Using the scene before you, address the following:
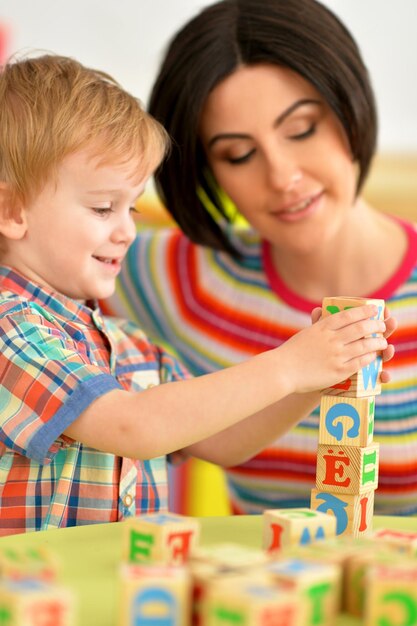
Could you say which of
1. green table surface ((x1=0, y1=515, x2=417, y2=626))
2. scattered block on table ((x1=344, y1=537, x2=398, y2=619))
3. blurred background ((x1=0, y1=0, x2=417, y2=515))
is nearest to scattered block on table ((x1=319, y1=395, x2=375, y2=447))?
green table surface ((x1=0, y1=515, x2=417, y2=626))

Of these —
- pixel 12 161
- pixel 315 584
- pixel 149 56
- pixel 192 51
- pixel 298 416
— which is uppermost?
pixel 149 56

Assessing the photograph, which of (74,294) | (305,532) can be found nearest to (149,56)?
(74,294)

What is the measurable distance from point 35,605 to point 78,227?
586mm

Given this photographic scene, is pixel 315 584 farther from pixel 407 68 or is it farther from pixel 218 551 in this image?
pixel 407 68

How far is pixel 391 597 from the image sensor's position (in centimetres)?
60

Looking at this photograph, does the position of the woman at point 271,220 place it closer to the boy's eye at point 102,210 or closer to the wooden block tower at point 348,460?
the boy's eye at point 102,210

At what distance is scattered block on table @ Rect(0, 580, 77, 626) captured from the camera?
20.7 inches

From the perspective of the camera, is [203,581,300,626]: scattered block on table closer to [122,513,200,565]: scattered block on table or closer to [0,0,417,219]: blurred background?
[122,513,200,565]: scattered block on table

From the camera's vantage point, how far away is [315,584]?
0.59 meters

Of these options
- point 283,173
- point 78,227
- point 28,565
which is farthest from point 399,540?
point 283,173

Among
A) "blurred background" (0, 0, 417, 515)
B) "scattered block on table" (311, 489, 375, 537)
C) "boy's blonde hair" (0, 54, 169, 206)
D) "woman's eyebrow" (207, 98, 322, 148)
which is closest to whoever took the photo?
"scattered block on table" (311, 489, 375, 537)

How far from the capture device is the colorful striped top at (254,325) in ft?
4.66

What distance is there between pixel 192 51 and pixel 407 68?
155 cm

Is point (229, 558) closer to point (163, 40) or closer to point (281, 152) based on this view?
point (281, 152)
